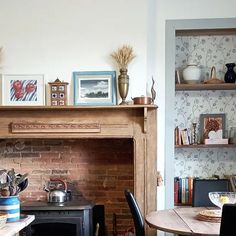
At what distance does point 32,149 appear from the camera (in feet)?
13.0

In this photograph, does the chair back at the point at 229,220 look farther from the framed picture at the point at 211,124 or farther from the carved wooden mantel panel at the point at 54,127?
the framed picture at the point at 211,124

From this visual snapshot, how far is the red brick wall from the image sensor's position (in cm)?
396

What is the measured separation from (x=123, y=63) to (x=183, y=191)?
1571 mm

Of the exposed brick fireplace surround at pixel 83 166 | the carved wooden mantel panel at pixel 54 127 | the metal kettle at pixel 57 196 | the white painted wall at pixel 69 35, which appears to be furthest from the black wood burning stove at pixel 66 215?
the white painted wall at pixel 69 35

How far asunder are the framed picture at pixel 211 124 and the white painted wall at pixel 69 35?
42.5 inches

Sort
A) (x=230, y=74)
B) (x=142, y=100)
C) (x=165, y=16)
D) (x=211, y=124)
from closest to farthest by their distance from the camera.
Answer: (x=142, y=100) → (x=165, y=16) → (x=230, y=74) → (x=211, y=124)

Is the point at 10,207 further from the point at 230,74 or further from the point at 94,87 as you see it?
the point at 230,74

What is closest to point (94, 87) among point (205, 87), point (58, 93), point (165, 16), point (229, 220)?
point (58, 93)

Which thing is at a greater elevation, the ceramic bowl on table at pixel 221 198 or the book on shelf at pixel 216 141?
the book on shelf at pixel 216 141

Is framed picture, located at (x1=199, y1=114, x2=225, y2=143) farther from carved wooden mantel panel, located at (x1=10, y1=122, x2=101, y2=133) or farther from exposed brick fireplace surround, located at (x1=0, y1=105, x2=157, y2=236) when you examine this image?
carved wooden mantel panel, located at (x1=10, y1=122, x2=101, y2=133)

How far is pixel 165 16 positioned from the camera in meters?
3.82

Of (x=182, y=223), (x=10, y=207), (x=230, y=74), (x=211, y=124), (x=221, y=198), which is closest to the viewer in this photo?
(x=10, y=207)

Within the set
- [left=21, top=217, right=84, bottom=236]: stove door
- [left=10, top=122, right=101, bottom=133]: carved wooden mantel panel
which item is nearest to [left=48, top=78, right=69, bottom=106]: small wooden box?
[left=10, top=122, right=101, bottom=133]: carved wooden mantel panel

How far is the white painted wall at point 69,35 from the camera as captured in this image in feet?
11.8
